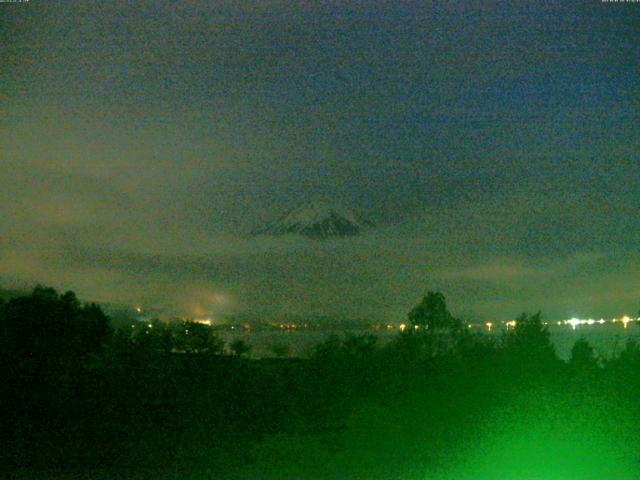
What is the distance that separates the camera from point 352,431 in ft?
35.5

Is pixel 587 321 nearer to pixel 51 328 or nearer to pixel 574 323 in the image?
pixel 574 323

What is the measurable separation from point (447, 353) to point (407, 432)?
7.66ft

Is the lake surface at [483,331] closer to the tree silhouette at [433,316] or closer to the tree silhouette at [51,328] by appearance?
the tree silhouette at [433,316]

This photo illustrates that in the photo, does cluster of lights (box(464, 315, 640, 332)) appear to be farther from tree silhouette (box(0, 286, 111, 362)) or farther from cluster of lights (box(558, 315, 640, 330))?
tree silhouette (box(0, 286, 111, 362))

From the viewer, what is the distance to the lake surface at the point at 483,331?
12.1 meters

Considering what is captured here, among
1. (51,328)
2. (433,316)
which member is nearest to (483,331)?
(433,316)

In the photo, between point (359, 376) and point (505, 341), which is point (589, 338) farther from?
point (359, 376)

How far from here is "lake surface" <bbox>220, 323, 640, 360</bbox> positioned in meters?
12.1

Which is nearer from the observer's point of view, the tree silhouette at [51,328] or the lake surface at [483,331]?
the lake surface at [483,331]

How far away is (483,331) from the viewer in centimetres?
1309

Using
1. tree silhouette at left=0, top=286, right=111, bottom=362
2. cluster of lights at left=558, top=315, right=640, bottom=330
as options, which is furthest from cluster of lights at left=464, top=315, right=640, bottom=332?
tree silhouette at left=0, top=286, right=111, bottom=362

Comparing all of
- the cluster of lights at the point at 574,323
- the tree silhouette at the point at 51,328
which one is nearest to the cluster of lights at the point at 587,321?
the cluster of lights at the point at 574,323

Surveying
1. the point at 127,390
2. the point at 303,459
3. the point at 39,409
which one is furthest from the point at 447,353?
the point at 39,409

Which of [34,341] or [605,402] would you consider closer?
[605,402]
